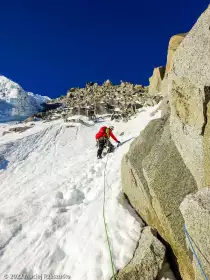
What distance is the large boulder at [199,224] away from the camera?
4.47 m

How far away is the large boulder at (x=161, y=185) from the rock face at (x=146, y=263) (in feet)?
1.04

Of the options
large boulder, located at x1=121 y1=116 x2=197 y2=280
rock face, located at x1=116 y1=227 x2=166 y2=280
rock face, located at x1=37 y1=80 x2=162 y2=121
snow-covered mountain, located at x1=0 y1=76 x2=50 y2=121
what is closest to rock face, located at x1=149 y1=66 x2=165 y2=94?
rock face, located at x1=37 y1=80 x2=162 y2=121

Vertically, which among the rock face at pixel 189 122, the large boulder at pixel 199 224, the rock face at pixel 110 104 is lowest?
the large boulder at pixel 199 224

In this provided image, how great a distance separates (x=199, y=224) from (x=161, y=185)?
2137 mm

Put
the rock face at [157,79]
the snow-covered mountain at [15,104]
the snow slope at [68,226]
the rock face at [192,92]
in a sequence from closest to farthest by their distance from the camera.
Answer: the rock face at [192,92] < the snow slope at [68,226] < the rock face at [157,79] < the snow-covered mountain at [15,104]

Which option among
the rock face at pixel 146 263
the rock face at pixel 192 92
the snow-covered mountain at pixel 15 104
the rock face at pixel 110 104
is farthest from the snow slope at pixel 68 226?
the snow-covered mountain at pixel 15 104

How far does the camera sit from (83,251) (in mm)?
7074

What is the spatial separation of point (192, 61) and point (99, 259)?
528 centimetres

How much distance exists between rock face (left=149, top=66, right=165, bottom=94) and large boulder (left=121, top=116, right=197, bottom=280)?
4706 centimetres

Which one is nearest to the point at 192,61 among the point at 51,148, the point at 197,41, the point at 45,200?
the point at 197,41

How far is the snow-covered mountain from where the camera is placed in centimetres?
9250

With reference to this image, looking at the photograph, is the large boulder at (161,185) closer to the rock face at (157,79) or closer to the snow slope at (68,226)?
the snow slope at (68,226)

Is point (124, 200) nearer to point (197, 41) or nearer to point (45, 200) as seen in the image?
point (45, 200)

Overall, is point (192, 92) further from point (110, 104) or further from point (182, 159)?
point (110, 104)
